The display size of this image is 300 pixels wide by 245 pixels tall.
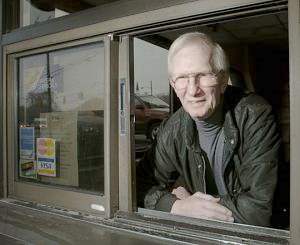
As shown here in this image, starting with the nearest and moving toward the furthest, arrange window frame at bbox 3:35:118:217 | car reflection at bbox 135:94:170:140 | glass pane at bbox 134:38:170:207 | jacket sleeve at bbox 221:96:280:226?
jacket sleeve at bbox 221:96:280:226 < window frame at bbox 3:35:118:217 < glass pane at bbox 134:38:170:207 < car reflection at bbox 135:94:170:140

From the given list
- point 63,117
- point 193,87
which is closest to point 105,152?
point 63,117

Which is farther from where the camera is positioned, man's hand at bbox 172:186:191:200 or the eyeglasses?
man's hand at bbox 172:186:191:200

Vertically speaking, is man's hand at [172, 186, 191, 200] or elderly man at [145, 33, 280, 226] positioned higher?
elderly man at [145, 33, 280, 226]

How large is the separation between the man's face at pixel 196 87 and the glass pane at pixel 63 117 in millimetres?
513

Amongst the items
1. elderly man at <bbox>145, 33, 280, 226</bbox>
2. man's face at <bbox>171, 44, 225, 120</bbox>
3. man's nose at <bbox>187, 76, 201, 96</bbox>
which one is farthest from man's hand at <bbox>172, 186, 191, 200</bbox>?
man's nose at <bbox>187, 76, 201, 96</bbox>

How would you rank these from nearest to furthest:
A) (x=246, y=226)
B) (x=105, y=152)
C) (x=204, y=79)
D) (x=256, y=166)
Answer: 1. (x=246, y=226)
2. (x=256, y=166)
3. (x=204, y=79)
4. (x=105, y=152)

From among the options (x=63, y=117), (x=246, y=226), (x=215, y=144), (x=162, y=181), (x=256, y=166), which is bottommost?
(x=246, y=226)

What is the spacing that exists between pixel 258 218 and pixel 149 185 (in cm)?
76

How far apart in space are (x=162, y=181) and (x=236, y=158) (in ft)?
1.98

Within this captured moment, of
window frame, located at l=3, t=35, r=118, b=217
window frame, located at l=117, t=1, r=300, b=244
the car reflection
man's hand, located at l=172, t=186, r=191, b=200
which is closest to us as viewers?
window frame, located at l=117, t=1, r=300, b=244

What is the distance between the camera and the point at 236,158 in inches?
77.4

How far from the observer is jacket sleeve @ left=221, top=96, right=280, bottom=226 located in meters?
1.79

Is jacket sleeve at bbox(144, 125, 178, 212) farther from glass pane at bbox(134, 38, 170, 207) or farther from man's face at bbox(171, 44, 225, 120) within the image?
man's face at bbox(171, 44, 225, 120)

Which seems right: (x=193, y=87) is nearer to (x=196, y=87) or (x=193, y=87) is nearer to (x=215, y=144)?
(x=196, y=87)
